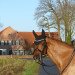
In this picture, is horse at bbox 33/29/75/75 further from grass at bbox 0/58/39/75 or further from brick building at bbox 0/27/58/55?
brick building at bbox 0/27/58/55

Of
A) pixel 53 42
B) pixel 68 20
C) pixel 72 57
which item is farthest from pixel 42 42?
pixel 68 20

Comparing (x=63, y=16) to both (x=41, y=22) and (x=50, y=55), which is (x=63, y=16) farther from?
(x=50, y=55)

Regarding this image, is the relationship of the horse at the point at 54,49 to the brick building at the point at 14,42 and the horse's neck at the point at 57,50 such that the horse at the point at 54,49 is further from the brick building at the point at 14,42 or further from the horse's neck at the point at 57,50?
the brick building at the point at 14,42

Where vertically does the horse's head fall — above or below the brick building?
above

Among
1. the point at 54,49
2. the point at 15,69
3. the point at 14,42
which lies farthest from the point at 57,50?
the point at 14,42

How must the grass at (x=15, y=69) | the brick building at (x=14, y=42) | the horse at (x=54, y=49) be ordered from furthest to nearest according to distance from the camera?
the brick building at (x=14, y=42) → the grass at (x=15, y=69) → the horse at (x=54, y=49)

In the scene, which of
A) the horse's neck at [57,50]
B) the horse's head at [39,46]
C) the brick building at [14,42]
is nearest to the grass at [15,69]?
the horse's head at [39,46]

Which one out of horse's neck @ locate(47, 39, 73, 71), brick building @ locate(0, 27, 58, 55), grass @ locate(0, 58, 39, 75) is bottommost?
brick building @ locate(0, 27, 58, 55)

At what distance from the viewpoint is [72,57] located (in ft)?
27.3

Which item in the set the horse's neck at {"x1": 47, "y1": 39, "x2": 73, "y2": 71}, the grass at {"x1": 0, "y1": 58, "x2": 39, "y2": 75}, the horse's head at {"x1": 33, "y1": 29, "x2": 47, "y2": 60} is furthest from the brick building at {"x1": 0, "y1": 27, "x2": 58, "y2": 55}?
the horse's neck at {"x1": 47, "y1": 39, "x2": 73, "y2": 71}

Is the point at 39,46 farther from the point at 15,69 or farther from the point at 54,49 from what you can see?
the point at 15,69

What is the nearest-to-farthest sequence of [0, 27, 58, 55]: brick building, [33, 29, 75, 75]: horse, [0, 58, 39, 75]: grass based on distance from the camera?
1. [33, 29, 75, 75]: horse
2. [0, 58, 39, 75]: grass
3. [0, 27, 58, 55]: brick building

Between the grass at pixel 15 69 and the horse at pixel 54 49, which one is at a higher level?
the horse at pixel 54 49

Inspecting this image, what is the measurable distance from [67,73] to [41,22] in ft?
254
